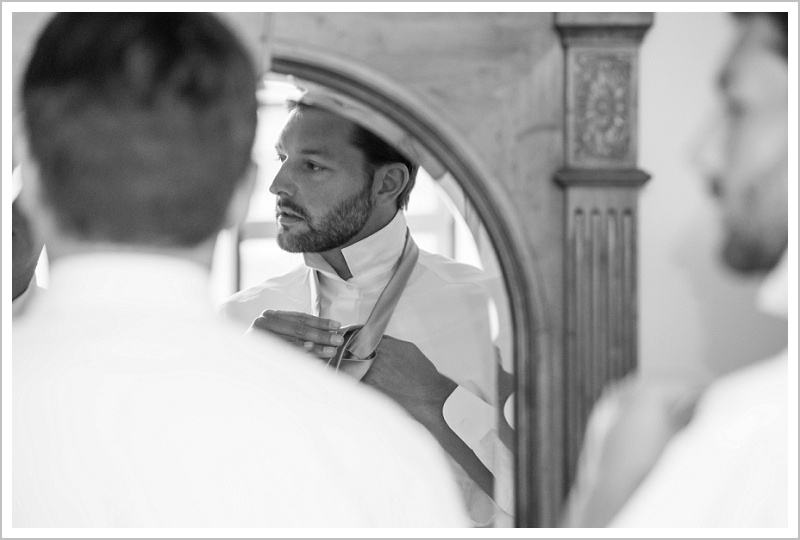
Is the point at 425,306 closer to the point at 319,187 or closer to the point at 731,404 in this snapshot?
the point at 319,187

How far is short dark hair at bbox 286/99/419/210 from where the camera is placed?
1.54 meters

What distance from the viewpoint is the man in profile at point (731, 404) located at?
3.08ft

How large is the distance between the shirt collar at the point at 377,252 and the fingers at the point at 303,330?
124 mm

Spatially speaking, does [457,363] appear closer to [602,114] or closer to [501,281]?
[501,281]

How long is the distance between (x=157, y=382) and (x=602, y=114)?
1.75ft

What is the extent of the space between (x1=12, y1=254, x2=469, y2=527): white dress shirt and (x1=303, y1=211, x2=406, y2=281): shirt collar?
86 cm

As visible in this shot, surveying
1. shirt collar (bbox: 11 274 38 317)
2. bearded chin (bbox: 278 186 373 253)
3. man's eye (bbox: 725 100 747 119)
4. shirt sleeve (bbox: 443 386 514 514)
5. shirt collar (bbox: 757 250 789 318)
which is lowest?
shirt sleeve (bbox: 443 386 514 514)

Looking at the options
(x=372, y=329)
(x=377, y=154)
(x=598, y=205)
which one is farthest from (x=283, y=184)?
(x=598, y=205)

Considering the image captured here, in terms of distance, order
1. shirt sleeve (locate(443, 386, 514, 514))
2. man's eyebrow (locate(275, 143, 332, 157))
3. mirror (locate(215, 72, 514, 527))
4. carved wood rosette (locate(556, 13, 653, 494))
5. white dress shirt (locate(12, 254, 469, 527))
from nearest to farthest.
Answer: white dress shirt (locate(12, 254, 469, 527)) < carved wood rosette (locate(556, 13, 653, 494)) < mirror (locate(215, 72, 514, 527)) < shirt sleeve (locate(443, 386, 514, 514)) < man's eyebrow (locate(275, 143, 332, 157))

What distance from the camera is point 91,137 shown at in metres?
0.70

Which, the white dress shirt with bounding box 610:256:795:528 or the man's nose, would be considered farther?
the man's nose

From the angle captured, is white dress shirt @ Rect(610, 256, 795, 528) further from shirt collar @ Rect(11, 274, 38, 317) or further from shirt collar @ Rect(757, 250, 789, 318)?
shirt collar @ Rect(11, 274, 38, 317)

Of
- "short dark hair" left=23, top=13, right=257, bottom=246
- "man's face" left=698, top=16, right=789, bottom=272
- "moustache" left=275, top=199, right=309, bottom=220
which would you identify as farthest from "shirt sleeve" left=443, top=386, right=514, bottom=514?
"short dark hair" left=23, top=13, right=257, bottom=246

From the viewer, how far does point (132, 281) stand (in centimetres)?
65
